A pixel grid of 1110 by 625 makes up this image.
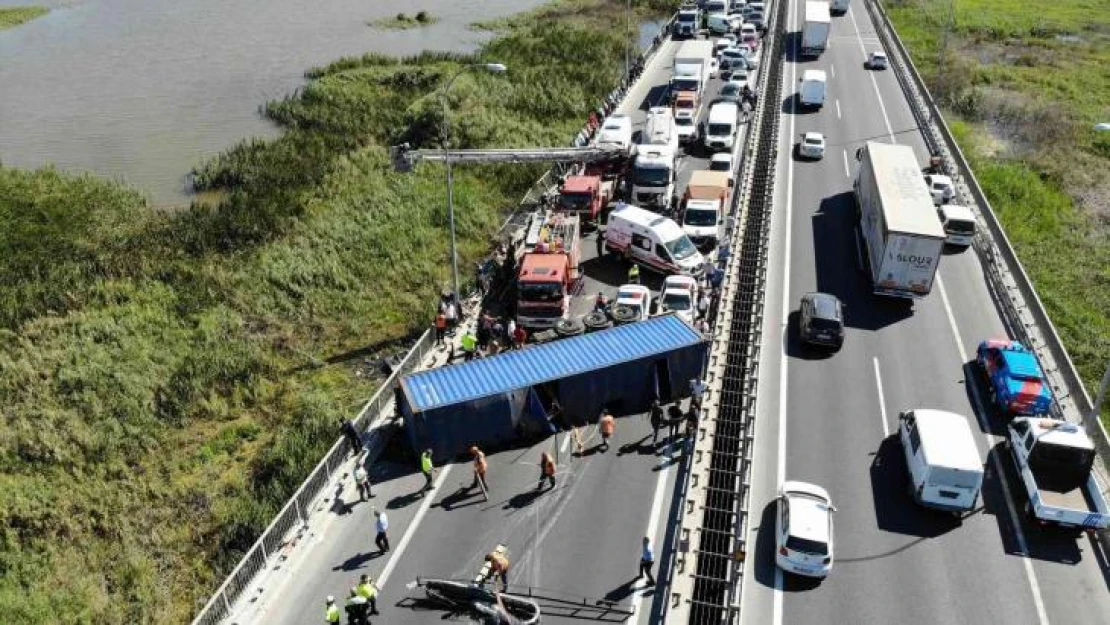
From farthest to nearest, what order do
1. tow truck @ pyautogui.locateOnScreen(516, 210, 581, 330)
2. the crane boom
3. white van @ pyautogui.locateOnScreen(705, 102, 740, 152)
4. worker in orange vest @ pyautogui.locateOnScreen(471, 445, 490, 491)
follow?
white van @ pyautogui.locateOnScreen(705, 102, 740, 152) → the crane boom → tow truck @ pyautogui.locateOnScreen(516, 210, 581, 330) → worker in orange vest @ pyautogui.locateOnScreen(471, 445, 490, 491)

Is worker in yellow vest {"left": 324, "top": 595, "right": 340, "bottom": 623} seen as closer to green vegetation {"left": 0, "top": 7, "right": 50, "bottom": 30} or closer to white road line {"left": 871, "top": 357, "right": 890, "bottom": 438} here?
white road line {"left": 871, "top": 357, "right": 890, "bottom": 438}

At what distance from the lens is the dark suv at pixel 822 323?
28297 mm

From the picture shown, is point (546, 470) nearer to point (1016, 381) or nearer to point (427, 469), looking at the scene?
point (427, 469)

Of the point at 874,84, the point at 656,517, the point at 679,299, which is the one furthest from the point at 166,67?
the point at 656,517

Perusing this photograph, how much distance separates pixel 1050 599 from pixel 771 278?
1708cm

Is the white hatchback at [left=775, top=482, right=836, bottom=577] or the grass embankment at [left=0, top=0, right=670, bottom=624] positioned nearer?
the white hatchback at [left=775, top=482, right=836, bottom=577]

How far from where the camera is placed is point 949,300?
107ft

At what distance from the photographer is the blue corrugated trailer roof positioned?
23844 mm

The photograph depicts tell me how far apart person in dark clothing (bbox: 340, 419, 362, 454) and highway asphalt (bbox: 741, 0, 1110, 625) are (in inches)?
482

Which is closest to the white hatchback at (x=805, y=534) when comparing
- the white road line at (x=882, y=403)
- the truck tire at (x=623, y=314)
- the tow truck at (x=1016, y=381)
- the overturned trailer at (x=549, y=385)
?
the white road line at (x=882, y=403)

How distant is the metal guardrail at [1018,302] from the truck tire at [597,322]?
15.5m

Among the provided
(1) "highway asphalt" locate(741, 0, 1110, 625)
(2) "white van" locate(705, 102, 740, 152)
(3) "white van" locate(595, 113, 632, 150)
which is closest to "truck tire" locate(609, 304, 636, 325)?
(1) "highway asphalt" locate(741, 0, 1110, 625)

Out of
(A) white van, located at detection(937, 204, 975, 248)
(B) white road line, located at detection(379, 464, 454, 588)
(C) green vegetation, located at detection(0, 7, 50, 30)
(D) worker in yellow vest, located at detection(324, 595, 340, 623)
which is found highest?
(C) green vegetation, located at detection(0, 7, 50, 30)

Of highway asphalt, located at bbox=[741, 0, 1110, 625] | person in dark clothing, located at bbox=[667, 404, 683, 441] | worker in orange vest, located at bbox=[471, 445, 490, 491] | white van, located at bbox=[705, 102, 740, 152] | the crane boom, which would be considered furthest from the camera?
white van, located at bbox=[705, 102, 740, 152]
